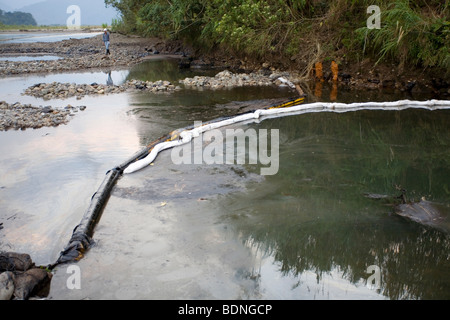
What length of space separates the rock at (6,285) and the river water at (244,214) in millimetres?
289

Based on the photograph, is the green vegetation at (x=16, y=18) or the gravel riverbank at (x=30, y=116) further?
the green vegetation at (x=16, y=18)

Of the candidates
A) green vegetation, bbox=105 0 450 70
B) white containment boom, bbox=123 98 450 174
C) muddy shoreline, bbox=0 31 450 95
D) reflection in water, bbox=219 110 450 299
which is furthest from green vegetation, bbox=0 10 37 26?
reflection in water, bbox=219 110 450 299

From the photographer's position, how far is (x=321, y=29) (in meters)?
12.6

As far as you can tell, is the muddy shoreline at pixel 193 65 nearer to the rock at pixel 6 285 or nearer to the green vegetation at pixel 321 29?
the green vegetation at pixel 321 29

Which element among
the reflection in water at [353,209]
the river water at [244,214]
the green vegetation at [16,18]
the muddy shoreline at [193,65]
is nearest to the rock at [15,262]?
the river water at [244,214]

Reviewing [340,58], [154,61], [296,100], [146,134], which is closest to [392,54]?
[340,58]

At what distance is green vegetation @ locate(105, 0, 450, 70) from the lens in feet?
32.0

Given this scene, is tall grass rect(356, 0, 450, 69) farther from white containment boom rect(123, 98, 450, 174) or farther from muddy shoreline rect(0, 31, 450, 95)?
white containment boom rect(123, 98, 450, 174)

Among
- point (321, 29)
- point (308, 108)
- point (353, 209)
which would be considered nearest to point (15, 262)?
point (353, 209)

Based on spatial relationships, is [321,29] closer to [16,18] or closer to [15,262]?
[15,262]

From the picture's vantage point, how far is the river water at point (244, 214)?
10.5 feet

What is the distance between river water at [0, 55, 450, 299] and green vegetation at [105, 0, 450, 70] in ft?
10.4

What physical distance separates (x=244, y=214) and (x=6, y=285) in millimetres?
2155

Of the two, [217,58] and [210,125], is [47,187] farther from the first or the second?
[217,58]
